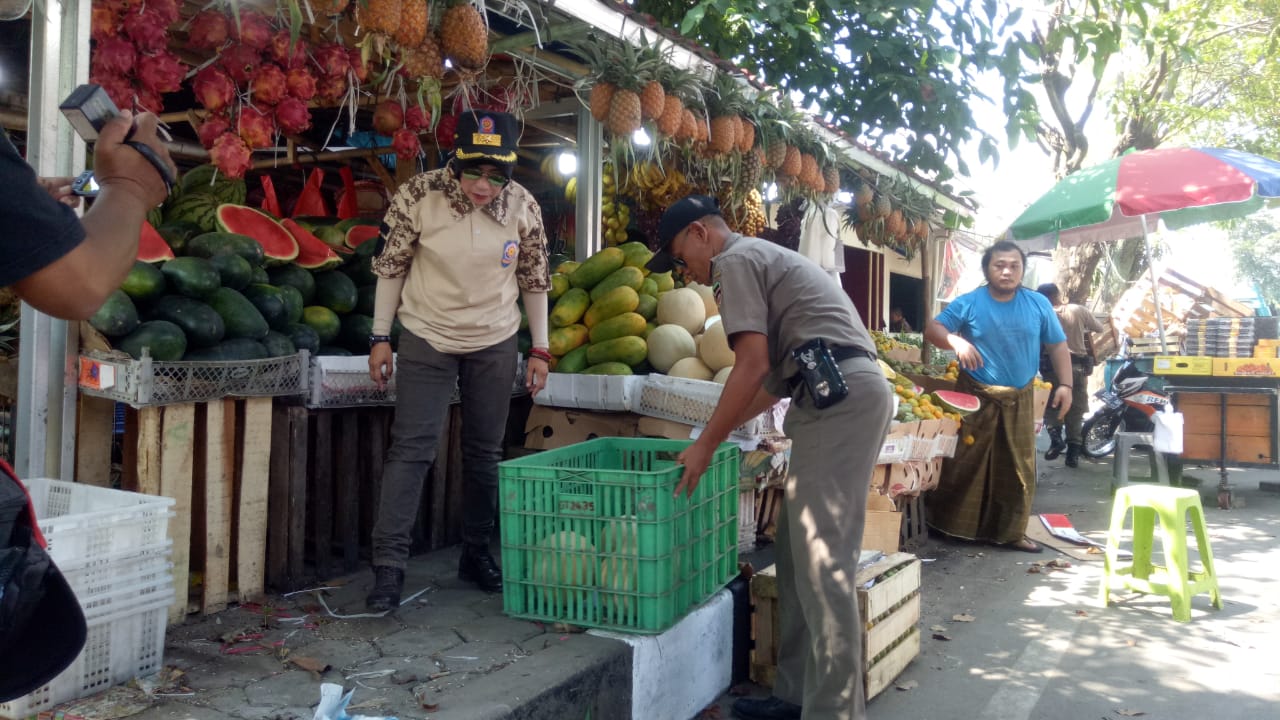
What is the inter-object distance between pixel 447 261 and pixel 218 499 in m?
1.37

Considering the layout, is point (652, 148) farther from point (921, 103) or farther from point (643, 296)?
point (921, 103)

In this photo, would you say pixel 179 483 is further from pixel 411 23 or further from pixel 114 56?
pixel 411 23

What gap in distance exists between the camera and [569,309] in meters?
5.87

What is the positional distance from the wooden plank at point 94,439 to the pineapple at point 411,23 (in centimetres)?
199

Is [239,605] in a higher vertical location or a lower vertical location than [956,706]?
higher

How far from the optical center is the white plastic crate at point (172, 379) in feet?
11.3

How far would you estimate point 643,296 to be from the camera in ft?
19.9

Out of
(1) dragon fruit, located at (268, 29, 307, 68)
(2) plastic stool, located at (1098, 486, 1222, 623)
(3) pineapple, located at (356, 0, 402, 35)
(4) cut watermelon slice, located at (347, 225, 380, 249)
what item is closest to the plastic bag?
(2) plastic stool, located at (1098, 486, 1222, 623)

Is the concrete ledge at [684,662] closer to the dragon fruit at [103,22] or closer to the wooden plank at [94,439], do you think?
the wooden plank at [94,439]

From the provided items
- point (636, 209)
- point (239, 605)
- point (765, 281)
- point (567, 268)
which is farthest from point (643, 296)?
point (239, 605)

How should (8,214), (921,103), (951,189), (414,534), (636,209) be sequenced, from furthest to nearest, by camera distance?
(951,189) < (921,103) < (636,209) < (414,534) < (8,214)

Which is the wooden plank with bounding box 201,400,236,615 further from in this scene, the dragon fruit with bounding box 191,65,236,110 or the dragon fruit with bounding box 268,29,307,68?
the dragon fruit with bounding box 268,29,307,68

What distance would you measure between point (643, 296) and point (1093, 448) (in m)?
7.55

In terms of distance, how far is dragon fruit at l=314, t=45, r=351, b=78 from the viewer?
4258mm
